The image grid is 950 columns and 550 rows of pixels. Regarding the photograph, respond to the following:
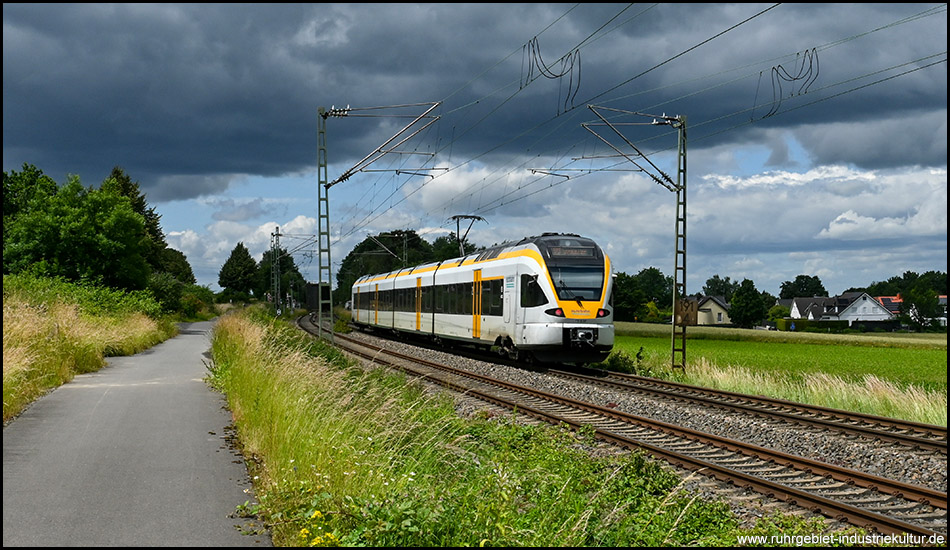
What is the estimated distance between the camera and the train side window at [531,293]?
22020 millimetres

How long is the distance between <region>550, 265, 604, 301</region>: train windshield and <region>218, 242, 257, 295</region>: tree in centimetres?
11452

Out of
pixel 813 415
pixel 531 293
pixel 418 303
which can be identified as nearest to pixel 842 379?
pixel 813 415

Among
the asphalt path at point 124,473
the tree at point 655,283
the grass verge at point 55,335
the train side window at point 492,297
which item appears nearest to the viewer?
the asphalt path at point 124,473

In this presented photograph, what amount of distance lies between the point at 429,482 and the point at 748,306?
119829mm

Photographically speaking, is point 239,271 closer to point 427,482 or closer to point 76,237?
point 76,237

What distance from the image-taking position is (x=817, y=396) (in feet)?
57.6

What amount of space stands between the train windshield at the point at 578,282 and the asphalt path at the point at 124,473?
1030 cm

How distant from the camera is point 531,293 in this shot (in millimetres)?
22266

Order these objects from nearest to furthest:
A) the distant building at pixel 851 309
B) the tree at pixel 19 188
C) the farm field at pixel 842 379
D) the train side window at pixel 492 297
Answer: the farm field at pixel 842 379, the train side window at pixel 492 297, the tree at pixel 19 188, the distant building at pixel 851 309

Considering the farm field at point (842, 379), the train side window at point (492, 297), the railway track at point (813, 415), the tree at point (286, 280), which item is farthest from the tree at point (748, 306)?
the railway track at point (813, 415)

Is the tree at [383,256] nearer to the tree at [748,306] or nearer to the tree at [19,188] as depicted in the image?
the tree at [19,188]

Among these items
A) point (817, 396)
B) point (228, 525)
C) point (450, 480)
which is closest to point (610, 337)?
point (817, 396)

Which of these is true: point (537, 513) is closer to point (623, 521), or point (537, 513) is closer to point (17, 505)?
point (623, 521)

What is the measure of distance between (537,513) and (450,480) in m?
1.34
